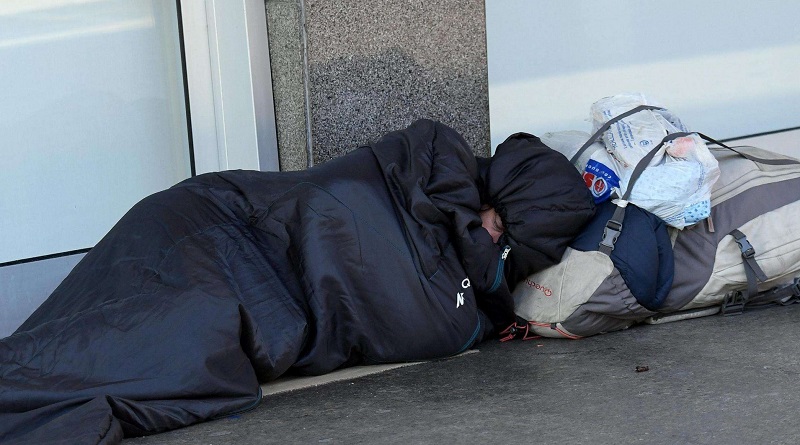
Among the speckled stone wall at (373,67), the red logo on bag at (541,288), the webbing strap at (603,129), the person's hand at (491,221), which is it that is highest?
the speckled stone wall at (373,67)

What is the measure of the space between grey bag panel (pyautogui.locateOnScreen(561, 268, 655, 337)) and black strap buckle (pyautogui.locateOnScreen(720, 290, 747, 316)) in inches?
12.6

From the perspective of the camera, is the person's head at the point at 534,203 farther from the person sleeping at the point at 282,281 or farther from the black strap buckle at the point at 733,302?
the black strap buckle at the point at 733,302

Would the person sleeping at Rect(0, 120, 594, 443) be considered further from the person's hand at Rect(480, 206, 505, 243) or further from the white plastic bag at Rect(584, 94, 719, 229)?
the white plastic bag at Rect(584, 94, 719, 229)

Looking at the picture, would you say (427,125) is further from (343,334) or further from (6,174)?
(6,174)

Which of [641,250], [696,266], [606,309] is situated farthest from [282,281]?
[696,266]

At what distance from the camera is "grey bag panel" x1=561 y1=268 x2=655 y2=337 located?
10.4 ft

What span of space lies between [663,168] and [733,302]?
0.58 meters

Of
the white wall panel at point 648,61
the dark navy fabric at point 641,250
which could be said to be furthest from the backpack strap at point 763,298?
the white wall panel at point 648,61

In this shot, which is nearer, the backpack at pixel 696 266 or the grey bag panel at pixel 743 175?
the backpack at pixel 696 266

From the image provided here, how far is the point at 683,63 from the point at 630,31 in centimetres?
39

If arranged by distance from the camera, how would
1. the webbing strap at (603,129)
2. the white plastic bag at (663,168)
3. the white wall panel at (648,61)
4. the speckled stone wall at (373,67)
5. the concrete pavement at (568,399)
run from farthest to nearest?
the white wall panel at (648,61), the speckled stone wall at (373,67), the webbing strap at (603,129), the white plastic bag at (663,168), the concrete pavement at (568,399)

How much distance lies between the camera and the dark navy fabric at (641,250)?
3.18 m

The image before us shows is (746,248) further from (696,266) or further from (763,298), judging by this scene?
(763,298)

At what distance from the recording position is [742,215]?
11.1 feet
